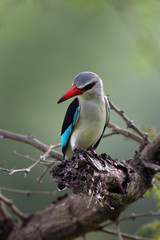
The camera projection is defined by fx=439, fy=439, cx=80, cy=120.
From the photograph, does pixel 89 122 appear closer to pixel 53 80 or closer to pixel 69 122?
pixel 69 122

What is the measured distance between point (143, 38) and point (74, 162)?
1625 mm

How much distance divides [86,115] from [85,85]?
315mm

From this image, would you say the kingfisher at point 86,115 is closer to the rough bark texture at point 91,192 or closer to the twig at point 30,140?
the twig at point 30,140

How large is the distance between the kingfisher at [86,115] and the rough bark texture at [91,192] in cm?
54

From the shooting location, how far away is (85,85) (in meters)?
4.40

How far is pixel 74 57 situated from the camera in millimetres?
14352

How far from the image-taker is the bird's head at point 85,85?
4328mm

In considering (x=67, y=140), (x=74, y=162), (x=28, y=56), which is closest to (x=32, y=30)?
(x=28, y=56)

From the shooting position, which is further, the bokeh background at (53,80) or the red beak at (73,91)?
the bokeh background at (53,80)

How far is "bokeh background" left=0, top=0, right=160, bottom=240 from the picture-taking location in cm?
1017

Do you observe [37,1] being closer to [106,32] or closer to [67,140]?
[67,140]

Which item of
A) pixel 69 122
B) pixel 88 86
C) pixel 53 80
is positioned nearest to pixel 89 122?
pixel 69 122

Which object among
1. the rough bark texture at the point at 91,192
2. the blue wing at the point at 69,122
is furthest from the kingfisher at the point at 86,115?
the rough bark texture at the point at 91,192

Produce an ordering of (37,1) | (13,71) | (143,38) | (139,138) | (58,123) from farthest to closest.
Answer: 1. (13,71)
2. (58,123)
3. (139,138)
4. (143,38)
5. (37,1)
